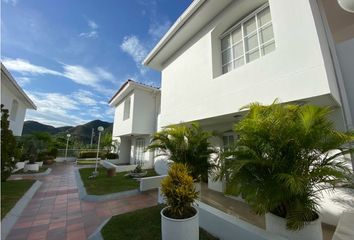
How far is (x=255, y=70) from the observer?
543 cm

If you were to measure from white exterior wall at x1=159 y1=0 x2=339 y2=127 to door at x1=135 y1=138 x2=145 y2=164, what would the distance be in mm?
8219

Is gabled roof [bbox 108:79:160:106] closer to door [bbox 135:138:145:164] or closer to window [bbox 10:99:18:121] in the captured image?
door [bbox 135:138:145:164]

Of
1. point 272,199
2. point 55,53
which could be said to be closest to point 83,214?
point 272,199

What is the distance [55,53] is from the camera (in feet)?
30.6

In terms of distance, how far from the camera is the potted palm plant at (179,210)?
3459mm

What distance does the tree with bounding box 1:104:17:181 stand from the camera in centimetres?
791

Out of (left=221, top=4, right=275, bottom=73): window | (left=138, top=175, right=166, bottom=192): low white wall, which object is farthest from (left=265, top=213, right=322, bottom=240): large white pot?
(left=138, top=175, right=166, bottom=192): low white wall

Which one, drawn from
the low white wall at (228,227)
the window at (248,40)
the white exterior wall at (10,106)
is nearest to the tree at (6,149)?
the white exterior wall at (10,106)

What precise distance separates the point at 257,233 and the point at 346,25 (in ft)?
33.6

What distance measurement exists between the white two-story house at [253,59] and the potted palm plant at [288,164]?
1.22 meters

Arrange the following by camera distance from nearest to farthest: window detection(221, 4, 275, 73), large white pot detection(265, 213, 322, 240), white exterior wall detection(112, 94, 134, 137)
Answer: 1. large white pot detection(265, 213, 322, 240)
2. window detection(221, 4, 275, 73)
3. white exterior wall detection(112, 94, 134, 137)

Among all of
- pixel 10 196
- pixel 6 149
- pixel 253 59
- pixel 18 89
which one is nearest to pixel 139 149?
pixel 6 149

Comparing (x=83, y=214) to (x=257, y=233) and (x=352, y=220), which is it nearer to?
(x=257, y=233)

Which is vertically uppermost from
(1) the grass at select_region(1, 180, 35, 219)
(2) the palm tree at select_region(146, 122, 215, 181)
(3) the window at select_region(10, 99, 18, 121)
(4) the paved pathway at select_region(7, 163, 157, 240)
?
(3) the window at select_region(10, 99, 18, 121)
